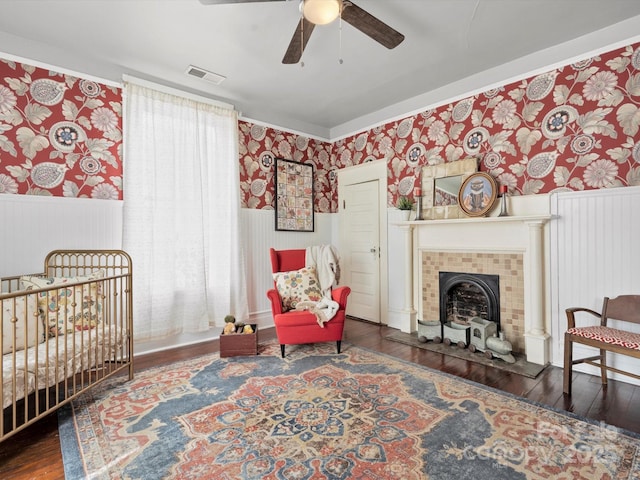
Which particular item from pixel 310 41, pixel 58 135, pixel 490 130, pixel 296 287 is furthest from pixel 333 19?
pixel 58 135

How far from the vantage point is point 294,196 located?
174 inches

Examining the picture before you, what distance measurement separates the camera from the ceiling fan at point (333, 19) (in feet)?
5.77

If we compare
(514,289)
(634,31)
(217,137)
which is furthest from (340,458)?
(634,31)

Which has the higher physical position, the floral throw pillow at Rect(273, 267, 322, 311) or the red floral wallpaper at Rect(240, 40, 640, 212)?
the red floral wallpaper at Rect(240, 40, 640, 212)

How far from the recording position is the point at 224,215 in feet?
12.0

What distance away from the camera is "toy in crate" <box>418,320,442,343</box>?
3.34 metres

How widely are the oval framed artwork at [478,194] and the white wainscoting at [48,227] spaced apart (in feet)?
11.5

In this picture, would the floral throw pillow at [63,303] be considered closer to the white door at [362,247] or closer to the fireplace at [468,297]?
the white door at [362,247]

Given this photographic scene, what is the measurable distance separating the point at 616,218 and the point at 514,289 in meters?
0.96

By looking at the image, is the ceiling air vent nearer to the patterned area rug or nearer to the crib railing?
the crib railing

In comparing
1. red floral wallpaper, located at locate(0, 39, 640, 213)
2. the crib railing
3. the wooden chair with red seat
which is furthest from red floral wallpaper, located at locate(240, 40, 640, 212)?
the crib railing

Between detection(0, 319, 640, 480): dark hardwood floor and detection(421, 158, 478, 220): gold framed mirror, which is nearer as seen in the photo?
detection(0, 319, 640, 480): dark hardwood floor

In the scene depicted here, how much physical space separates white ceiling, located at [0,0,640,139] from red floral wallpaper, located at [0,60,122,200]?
19 cm

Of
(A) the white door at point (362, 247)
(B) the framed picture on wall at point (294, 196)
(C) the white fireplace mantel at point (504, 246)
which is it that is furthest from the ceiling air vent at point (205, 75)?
(C) the white fireplace mantel at point (504, 246)
